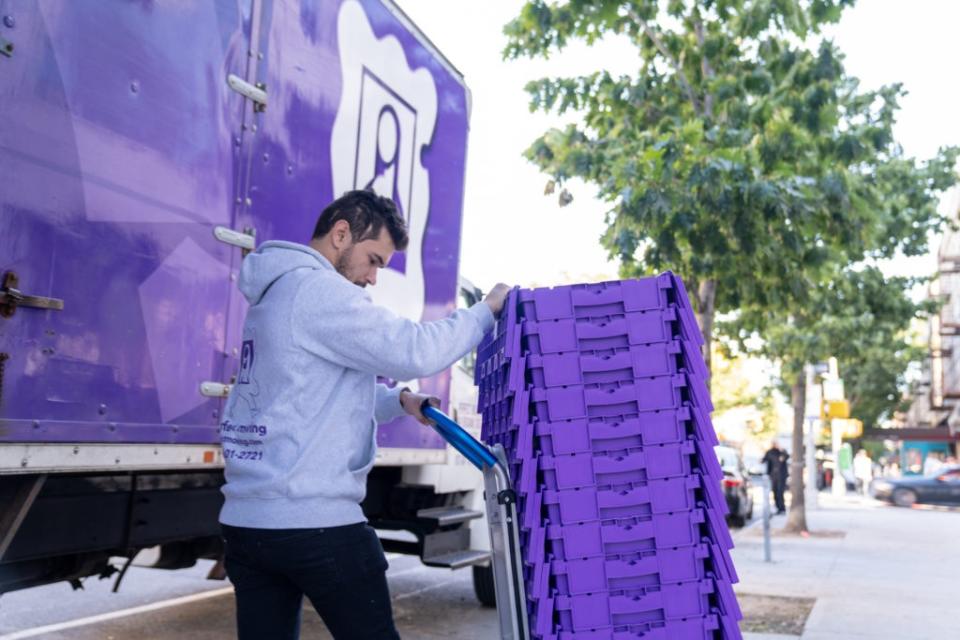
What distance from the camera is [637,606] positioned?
2.93 m

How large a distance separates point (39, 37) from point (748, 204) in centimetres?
603

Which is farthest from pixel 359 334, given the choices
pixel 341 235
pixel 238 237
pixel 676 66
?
pixel 676 66

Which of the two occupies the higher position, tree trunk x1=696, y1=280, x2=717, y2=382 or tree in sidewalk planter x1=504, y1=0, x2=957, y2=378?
tree in sidewalk planter x1=504, y1=0, x2=957, y2=378

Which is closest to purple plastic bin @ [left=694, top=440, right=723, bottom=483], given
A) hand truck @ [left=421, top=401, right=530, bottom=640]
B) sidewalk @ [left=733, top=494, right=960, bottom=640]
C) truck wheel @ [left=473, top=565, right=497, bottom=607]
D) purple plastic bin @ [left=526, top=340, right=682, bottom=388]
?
purple plastic bin @ [left=526, top=340, right=682, bottom=388]

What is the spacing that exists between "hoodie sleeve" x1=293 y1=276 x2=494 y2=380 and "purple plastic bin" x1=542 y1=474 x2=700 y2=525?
52 cm

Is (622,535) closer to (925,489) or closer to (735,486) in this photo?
(735,486)

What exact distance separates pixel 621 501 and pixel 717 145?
588 cm

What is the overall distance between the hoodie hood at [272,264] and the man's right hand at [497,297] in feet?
1.54

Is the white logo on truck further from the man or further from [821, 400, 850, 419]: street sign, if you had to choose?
[821, 400, 850, 419]: street sign

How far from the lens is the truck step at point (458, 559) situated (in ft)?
21.8

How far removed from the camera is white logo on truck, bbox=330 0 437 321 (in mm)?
5211

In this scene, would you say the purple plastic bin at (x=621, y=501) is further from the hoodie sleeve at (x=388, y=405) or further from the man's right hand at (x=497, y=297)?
the hoodie sleeve at (x=388, y=405)

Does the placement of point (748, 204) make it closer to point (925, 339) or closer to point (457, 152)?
point (457, 152)

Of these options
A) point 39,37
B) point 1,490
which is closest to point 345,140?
point 39,37
